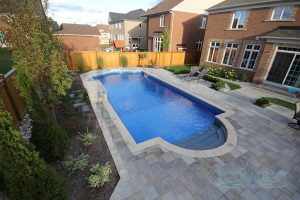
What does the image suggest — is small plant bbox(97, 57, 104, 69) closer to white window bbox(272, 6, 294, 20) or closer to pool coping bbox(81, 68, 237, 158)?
pool coping bbox(81, 68, 237, 158)

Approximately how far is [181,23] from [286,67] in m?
14.8

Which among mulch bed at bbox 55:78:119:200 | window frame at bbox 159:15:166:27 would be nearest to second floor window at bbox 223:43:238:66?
window frame at bbox 159:15:166:27

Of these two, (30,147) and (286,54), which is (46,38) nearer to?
(30,147)

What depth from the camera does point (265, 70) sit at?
1245cm

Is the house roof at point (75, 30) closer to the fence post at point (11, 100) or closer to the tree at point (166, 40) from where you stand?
the tree at point (166, 40)

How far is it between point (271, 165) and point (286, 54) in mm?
10403

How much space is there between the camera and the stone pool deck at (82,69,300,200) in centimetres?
402

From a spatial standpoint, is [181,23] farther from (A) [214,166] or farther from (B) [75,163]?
(B) [75,163]

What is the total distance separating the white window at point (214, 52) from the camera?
16927 millimetres

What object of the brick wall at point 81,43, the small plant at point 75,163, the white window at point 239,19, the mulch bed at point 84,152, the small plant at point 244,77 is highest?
the white window at point 239,19

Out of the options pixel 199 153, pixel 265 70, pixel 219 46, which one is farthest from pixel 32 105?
pixel 219 46

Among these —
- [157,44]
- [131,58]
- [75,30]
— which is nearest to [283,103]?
[131,58]

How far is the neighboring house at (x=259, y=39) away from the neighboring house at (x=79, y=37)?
74.9 ft

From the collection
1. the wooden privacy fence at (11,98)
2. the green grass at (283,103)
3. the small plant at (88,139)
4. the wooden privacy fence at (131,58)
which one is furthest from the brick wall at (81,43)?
the green grass at (283,103)
